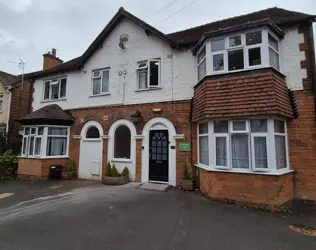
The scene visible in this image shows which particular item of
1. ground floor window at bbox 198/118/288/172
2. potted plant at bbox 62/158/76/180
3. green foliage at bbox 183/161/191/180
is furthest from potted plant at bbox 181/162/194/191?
potted plant at bbox 62/158/76/180

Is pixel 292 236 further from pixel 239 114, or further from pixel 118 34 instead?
pixel 118 34

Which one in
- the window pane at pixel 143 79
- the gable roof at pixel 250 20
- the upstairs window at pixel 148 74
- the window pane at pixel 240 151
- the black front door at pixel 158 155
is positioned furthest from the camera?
the window pane at pixel 143 79

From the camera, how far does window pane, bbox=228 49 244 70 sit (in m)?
6.89

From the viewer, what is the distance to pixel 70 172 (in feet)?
33.3

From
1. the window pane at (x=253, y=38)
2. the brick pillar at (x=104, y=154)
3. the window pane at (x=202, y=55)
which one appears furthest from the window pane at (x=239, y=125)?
the brick pillar at (x=104, y=154)

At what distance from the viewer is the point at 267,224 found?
4832 millimetres

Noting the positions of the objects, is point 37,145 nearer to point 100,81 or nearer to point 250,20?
point 100,81

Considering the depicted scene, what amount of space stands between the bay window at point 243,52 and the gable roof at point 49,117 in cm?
786

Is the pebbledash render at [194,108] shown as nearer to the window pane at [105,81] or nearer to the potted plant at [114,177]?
the window pane at [105,81]

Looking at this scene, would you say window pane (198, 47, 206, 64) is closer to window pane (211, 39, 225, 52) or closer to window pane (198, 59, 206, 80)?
window pane (198, 59, 206, 80)

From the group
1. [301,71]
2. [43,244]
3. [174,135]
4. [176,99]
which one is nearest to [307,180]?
[301,71]

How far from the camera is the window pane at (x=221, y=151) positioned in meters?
6.68

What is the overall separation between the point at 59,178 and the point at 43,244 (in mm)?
7142

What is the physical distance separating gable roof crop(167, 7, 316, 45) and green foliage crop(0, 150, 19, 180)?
35.7 ft
